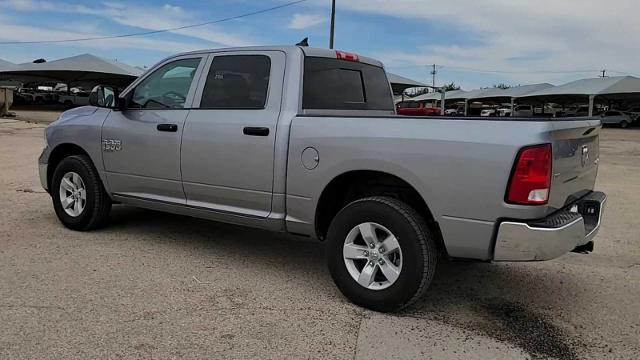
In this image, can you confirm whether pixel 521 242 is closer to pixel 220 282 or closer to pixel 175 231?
pixel 220 282

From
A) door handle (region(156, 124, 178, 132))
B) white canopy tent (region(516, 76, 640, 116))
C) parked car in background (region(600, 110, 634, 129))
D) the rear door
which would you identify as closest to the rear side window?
the rear door

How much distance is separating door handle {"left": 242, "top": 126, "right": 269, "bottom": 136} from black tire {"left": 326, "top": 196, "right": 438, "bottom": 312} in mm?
892

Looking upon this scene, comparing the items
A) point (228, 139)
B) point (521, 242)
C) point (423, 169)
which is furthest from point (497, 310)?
point (228, 139)

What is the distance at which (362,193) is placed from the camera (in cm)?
428

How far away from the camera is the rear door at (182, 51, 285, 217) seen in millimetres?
4418

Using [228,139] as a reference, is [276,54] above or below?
above

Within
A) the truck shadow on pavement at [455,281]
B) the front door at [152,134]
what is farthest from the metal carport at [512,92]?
the front door at [152,134]

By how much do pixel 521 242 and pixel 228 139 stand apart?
2384 millimetres

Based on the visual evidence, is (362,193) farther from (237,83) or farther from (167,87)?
(167,87)

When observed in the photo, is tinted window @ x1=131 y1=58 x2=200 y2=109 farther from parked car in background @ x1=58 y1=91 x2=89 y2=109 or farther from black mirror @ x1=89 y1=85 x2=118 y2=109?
parked car in background @ x1=58 y1=91 x2=89 y2=109

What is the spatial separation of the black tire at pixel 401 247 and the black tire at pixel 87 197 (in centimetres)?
280

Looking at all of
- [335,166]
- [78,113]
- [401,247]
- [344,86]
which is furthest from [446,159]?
[78,113]

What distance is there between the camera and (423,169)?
3635 millimetres

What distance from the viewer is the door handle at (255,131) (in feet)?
14.3
